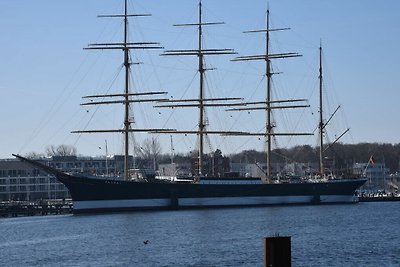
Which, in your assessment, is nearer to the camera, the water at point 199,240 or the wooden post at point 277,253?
the wooden post at point 277,253

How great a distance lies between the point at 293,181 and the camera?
133 metres

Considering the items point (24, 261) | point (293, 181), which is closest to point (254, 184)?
point (293, 181)

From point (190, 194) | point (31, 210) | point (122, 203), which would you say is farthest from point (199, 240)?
point (31, 210)

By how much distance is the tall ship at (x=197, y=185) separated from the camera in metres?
114

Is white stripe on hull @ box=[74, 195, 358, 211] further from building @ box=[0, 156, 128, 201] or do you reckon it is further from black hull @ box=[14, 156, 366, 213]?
building @ box=[0, 156, 128, 201]

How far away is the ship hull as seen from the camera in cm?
11325

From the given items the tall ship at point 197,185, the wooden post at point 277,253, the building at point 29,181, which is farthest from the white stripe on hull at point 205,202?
the wooden post at point 277,253

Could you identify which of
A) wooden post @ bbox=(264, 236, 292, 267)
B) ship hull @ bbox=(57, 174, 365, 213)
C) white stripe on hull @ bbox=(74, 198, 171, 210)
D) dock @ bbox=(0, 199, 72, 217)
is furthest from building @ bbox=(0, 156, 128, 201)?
wooden post @ bbox=(264, 236, 292, 267)

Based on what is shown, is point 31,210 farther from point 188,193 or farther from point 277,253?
point 277,253

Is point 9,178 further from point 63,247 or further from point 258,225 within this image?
point 63,247

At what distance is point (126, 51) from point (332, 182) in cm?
3229

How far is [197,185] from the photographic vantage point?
121250 millimetres

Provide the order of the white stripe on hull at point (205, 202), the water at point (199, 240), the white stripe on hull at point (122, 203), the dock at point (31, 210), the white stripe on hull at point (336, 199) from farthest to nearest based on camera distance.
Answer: the white stripe on hull at point (336, 199) < the dock at point (31, 210) < the white stripe on hull at point (205, 202) < the white stripe on hull at point (122, 203) < the water at point (199, 240)

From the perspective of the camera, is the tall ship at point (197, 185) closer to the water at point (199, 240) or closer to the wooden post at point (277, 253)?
the water at point (199, 240)
